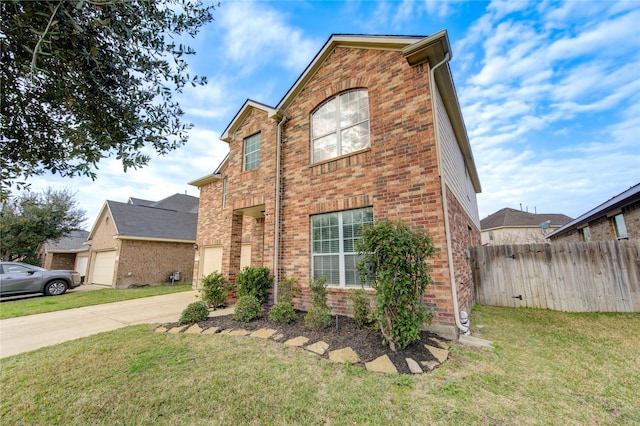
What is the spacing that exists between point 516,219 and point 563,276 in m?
25.0

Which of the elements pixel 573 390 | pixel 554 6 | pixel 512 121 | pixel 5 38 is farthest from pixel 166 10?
pixel 512 121

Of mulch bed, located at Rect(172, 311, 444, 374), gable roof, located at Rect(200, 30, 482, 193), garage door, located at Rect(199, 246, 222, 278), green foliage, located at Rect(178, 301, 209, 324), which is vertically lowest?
mulch bed, located at Rect(172, 311, 444, 374)

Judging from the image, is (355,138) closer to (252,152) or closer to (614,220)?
(252,152)

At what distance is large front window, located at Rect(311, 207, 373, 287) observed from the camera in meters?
5.69

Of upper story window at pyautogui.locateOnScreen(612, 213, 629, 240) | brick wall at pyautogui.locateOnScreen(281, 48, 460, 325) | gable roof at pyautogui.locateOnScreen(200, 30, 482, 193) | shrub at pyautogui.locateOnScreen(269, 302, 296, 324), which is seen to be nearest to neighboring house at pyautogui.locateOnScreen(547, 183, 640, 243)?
upper story window at pyautogui.locateOnScreen(612, 213, 629, 240)

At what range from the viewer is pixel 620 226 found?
8.77 metres

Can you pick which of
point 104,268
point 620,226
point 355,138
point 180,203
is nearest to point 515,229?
point 620,226

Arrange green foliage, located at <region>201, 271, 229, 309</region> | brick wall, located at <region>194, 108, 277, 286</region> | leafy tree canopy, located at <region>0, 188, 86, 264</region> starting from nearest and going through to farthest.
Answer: green foliage, located at <region>201, 271, 229, 309</region> → brick wall, located at <region>194, 108, 277, 286</region> → leafy tree canopy, located at <region>0, 188, 86, 264</region>

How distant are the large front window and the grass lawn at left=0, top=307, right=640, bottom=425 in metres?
2.11

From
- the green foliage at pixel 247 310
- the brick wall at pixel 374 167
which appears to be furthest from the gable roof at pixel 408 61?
the green foliage at pixel 247 310

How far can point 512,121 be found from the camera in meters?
10.3

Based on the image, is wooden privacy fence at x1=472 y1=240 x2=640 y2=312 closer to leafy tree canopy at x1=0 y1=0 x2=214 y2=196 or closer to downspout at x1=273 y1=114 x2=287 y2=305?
downspout at x1=273 y1=114 x2=287 y2=305

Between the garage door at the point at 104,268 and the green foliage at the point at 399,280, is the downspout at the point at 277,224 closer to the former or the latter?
the green foliage at the point at 399,280

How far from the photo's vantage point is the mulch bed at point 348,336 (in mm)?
3658
